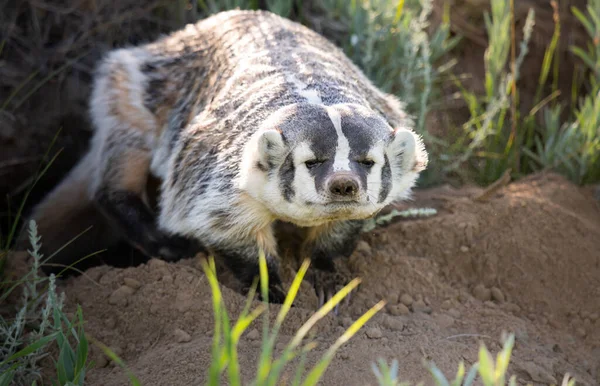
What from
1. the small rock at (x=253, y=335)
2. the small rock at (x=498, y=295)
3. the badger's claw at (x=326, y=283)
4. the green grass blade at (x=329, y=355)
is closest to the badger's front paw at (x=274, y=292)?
the badger's claw at (x=326, y=283)

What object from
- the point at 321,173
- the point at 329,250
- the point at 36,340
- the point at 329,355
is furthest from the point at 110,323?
the point at 329,355

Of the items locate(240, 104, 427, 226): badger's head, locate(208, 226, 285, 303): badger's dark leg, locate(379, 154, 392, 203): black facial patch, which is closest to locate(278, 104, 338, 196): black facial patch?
locate(240, 104, 427, 226): badger's head

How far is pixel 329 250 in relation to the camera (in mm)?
2439

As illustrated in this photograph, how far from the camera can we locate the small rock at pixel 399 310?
226 centimetres

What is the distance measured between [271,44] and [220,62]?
0.66ft

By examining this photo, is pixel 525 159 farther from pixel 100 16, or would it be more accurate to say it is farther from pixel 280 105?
pixel 100 16

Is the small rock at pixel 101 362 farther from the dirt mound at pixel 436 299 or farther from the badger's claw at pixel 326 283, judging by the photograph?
the badger's claw at pixel 326 283

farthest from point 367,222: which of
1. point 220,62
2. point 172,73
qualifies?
point 172,73

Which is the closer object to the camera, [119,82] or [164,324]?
[164,324]

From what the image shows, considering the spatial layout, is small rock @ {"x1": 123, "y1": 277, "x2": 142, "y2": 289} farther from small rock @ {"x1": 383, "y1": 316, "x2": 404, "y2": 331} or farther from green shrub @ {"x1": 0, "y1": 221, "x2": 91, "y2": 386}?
small rock @ {"x1": 383, "y1": 316, "x2": 404, "y2": 331}

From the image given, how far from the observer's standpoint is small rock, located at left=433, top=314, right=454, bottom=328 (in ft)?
7.27

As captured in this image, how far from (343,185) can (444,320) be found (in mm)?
650

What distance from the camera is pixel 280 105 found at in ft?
7.12

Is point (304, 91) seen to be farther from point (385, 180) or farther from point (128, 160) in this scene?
point (128, 160)
